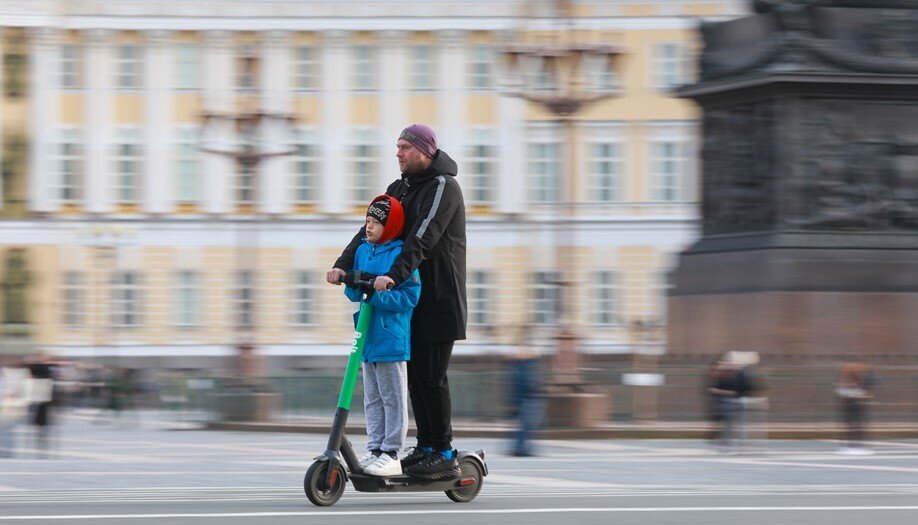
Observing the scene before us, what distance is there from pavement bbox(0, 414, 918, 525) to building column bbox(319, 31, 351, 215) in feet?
141

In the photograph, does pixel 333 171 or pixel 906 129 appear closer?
pixel 906 129

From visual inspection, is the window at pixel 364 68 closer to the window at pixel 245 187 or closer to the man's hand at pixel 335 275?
the window at pixel 245 187

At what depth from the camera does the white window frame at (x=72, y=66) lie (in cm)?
7069

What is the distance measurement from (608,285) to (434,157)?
192ft

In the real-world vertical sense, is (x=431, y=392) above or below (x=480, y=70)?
below

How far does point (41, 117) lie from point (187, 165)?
5.04 metres

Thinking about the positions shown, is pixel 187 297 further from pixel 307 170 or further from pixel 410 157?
pixel 410 157

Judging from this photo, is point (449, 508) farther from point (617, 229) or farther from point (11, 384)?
point (617, 229)

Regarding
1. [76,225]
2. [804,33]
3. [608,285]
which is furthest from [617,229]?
[804,33]

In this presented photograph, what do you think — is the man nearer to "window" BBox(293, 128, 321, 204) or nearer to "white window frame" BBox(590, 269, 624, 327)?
"white window frame" BBox(590, 269, 624, 327)

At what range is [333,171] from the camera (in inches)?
2785

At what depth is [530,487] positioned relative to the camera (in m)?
14.5

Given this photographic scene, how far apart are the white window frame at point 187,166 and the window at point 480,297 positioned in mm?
9480

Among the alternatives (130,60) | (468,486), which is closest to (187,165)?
(130,60)
